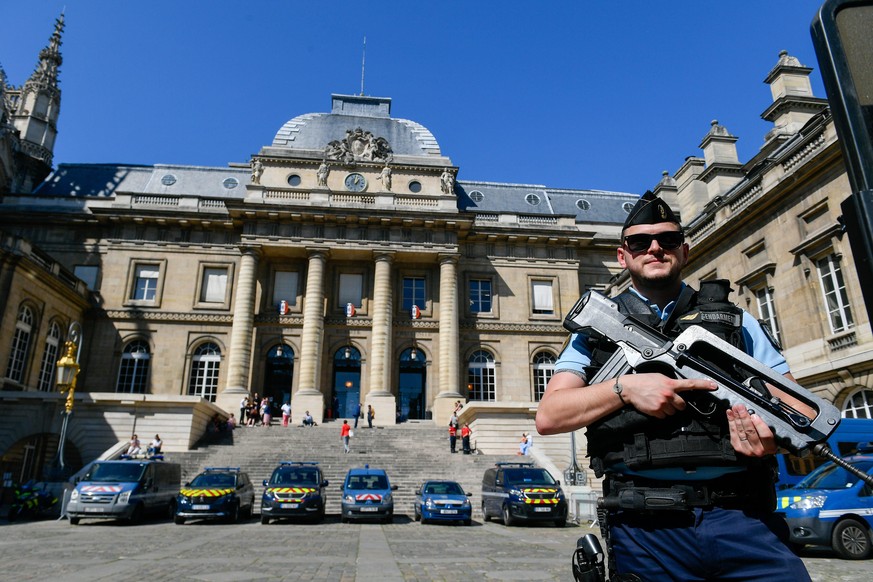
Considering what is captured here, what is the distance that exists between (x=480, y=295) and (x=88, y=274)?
75.6 feet

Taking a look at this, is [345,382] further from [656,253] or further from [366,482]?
[656,253]

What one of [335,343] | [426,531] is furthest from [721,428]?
[335,343]

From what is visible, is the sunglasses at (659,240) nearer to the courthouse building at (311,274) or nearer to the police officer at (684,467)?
the police officer at (684,467)

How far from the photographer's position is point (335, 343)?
116 ft

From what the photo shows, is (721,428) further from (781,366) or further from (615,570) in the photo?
(615,570)

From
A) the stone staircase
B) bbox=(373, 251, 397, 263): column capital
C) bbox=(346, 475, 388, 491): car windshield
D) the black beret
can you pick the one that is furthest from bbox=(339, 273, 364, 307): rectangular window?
the black beret

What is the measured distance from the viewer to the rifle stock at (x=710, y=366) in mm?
2156

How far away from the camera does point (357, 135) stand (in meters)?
38.3

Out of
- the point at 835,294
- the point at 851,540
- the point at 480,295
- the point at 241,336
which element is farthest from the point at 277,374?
the point at 851,540

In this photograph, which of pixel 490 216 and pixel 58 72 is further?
pixel 58 72

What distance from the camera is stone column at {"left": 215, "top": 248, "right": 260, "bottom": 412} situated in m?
31.8

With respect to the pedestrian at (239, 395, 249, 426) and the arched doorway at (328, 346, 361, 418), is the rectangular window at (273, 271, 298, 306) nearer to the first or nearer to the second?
the arched doorway at (328, 346, 361, 418)

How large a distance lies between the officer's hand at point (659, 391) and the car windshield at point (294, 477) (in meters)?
16.0

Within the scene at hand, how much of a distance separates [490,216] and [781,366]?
37.4m
